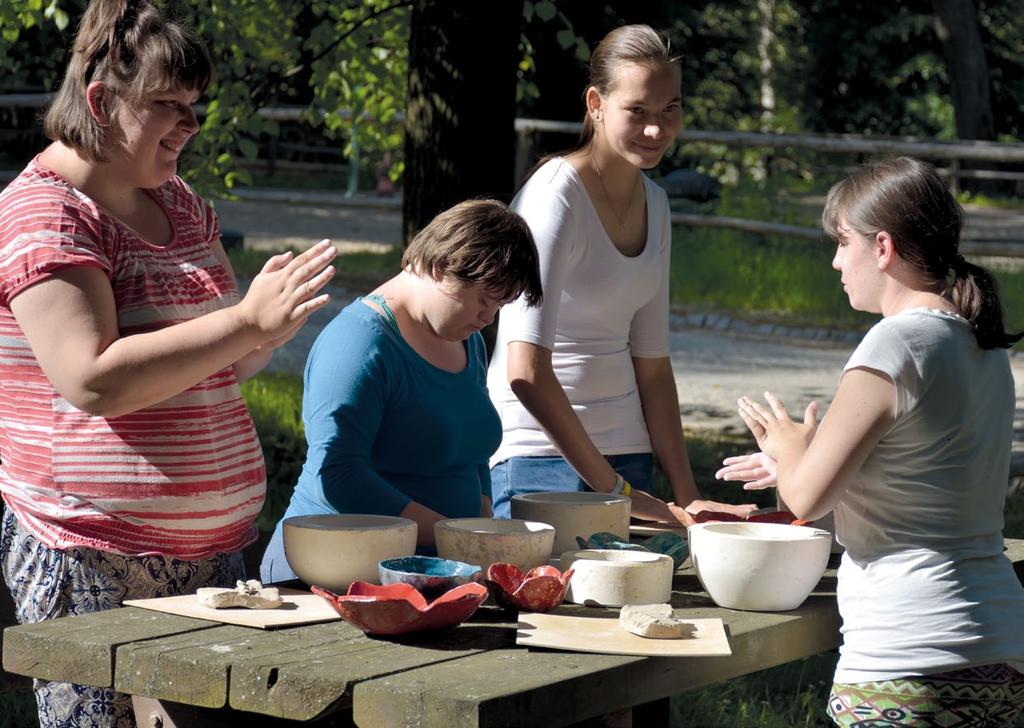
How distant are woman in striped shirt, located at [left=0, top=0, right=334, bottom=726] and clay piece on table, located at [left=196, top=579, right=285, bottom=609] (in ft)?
0.68

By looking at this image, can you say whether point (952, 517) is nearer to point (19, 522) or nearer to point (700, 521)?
point (700, 521)

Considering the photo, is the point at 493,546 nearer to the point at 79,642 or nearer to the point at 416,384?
the point at 416,384

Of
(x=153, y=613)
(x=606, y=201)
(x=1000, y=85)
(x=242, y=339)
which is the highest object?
(x=1000, y=85)

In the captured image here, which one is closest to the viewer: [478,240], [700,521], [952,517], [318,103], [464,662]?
[464,662]

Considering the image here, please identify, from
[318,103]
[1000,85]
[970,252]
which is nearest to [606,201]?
[318,103]

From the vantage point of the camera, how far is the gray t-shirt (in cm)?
230

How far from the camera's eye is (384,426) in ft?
8.77

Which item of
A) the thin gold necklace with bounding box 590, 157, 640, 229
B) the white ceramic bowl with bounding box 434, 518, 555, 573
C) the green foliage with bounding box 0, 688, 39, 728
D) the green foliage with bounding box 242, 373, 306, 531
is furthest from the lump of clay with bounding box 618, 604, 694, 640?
the green foliage with bounding box 242, 373, 306, 531

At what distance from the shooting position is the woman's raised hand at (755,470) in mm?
2532

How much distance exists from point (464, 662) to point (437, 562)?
0.32 m

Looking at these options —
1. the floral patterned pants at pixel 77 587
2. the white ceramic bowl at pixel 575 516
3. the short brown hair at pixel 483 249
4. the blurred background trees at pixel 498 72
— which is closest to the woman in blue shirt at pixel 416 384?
the short brown hair at pixel 483 249

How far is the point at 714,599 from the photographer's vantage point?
2.39 metres

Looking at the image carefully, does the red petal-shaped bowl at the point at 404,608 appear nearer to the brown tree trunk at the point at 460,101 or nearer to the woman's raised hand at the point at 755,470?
the woman's raised hand at the point at 755,470

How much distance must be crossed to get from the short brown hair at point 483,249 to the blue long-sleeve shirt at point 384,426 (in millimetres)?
172
